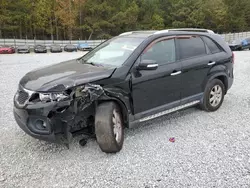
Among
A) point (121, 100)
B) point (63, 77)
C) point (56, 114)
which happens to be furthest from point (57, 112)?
point (121, 100)

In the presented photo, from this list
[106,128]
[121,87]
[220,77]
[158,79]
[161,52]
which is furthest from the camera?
[220,77]

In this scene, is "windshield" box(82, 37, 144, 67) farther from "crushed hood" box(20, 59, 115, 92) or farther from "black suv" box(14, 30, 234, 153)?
"crushed hood" box(20, 59, 115, 92)

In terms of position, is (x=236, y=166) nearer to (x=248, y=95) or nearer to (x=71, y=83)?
(x=71, y=83)

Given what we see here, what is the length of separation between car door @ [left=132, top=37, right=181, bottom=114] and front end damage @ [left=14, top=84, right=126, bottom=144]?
600 mm

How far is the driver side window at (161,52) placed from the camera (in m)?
3.57

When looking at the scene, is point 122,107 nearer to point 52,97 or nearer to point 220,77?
point 52,97

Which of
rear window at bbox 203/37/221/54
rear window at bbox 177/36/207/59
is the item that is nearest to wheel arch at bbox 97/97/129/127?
rear window at bbox 177/36/207/59

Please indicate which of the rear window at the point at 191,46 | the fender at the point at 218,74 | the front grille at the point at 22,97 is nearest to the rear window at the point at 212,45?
the rear window at the point at 191,46

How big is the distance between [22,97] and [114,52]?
5.45 ft

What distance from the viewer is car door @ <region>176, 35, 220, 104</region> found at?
13.0ft

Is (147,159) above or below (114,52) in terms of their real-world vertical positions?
below

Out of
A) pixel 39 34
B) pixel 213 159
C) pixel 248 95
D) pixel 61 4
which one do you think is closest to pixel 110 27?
pixel 61 4

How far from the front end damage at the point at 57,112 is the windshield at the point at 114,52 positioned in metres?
0.73

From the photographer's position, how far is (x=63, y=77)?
119 inches
